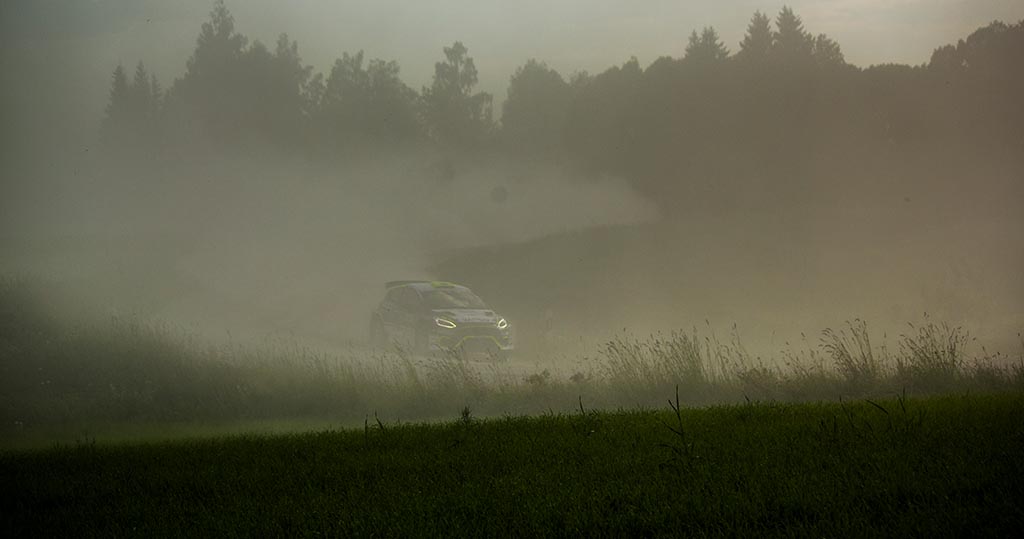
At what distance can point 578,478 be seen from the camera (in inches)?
312

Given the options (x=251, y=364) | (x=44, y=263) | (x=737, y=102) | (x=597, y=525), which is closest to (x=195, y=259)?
(x=44, y=263)

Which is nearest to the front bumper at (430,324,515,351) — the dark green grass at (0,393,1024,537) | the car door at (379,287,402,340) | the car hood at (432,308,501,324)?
the car hood at (432,308,501,324)

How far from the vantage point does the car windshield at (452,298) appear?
21.8m

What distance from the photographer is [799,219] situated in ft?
→ 135

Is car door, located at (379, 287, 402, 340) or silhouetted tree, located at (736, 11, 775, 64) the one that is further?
silhouetted tree, located at (736, 11, 775, 64)

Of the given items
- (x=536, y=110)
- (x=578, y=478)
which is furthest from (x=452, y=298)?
(x=536, y=110)

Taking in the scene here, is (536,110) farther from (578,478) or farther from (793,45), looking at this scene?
(578,478)


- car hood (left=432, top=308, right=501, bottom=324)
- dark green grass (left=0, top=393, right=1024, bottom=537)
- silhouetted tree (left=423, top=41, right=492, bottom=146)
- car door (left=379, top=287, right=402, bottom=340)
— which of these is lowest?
dark green grass (left=0, top=393, right=1024, bottom=537)

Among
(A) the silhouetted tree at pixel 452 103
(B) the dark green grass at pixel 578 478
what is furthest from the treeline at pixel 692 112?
(B) the dark green grass at pixel 578 478

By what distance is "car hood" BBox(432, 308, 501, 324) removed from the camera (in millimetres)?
20828

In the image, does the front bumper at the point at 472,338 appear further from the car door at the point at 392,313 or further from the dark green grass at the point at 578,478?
the dark green grass at the point at 578,478

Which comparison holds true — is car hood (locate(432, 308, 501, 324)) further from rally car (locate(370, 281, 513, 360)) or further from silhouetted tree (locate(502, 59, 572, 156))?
silhouetted tree (locate(502, 59, 572, 156))

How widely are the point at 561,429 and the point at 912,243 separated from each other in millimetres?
31878

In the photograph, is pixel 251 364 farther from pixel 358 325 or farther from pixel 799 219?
pixel 799 219
